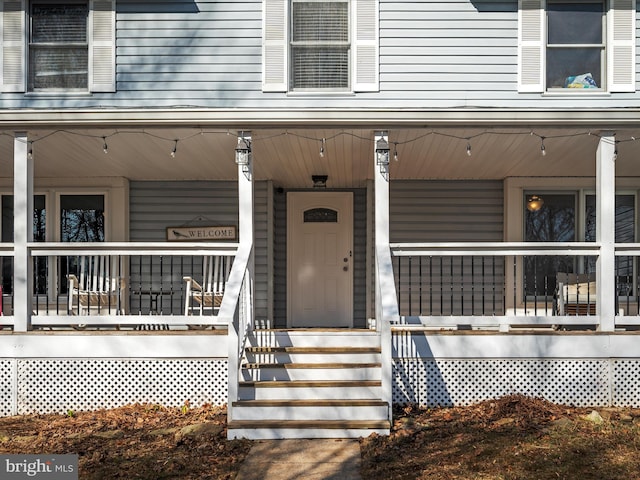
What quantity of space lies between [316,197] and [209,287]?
218cm

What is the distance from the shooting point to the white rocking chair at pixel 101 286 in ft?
24.5

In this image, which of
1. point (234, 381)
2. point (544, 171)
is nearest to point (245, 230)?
point (234, 381)

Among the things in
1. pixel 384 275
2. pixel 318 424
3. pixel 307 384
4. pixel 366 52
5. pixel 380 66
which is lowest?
pixel 318 424

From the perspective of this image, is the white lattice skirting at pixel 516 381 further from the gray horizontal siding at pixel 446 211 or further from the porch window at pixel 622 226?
the gray horizontal siding at pixel 446 211

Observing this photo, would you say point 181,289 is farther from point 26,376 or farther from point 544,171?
point 544,171

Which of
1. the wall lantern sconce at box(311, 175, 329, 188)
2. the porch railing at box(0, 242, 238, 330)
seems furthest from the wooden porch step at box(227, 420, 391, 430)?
the wall lantern sconce at box(311, 175, 329, 188)

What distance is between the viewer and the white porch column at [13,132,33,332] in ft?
19.5

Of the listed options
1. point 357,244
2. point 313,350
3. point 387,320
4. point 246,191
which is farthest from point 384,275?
point 357,244

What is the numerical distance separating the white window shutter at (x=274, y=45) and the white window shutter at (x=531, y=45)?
2.76 meters

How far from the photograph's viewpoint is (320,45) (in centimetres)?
673

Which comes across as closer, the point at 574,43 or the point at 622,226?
the point at 574,43

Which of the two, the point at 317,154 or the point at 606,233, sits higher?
the point at 317,154

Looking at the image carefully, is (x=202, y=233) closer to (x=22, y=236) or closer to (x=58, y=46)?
(x=22, y=236)

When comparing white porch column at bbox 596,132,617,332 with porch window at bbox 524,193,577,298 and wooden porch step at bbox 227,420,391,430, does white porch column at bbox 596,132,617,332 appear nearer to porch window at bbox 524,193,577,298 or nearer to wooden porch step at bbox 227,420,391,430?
porch window at bbox 524,193,577,298
